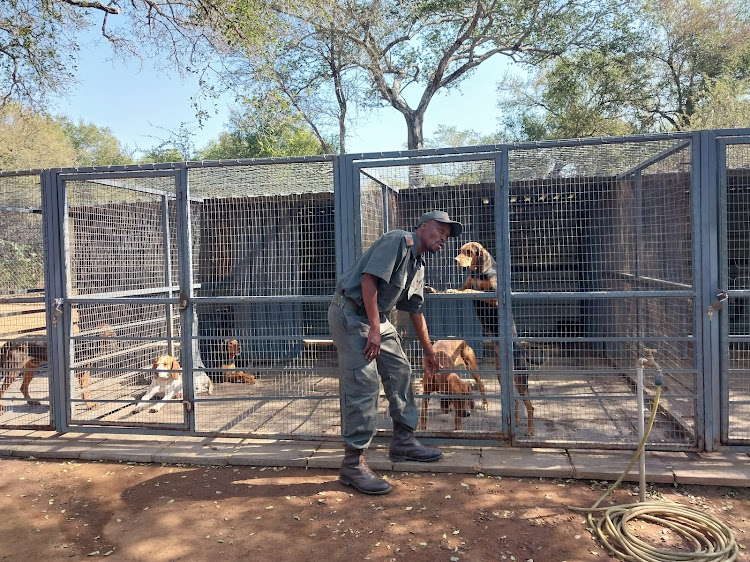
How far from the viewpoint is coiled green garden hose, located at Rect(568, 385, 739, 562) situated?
3094 mm

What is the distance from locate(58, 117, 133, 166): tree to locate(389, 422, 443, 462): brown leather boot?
36851 mm

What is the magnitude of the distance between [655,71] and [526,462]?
20.8m

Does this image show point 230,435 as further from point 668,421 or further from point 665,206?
point 665,206

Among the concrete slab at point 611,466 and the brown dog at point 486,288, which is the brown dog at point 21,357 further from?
the concrete slab at point 611,466

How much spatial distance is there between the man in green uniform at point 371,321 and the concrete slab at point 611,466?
153cm

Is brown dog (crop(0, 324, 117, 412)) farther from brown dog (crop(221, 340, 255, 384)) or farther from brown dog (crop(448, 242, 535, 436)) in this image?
brown dog (crop(448, 242, 535, 436))

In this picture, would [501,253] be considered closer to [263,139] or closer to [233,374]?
[233,374]

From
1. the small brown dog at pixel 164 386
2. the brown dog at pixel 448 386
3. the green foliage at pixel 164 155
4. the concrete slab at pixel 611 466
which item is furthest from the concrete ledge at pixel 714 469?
the green foliage at pixel 164 155

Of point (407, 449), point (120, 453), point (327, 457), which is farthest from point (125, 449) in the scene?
point (407, 449)

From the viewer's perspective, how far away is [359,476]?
412 centimetres

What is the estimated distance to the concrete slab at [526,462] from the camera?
13.9 feet

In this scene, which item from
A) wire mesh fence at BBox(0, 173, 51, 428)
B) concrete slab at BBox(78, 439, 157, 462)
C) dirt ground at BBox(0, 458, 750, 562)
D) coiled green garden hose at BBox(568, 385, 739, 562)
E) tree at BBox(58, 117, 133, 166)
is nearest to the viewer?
coiled green garden hose at BBox(568, 385, 739, 562)

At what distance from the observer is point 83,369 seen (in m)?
5.54

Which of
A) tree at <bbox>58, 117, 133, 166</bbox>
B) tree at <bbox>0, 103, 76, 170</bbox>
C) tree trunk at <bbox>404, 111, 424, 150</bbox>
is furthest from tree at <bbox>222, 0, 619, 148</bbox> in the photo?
tree at <bbox>58, 117, 133, 166</bbox>
